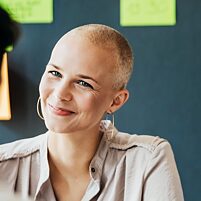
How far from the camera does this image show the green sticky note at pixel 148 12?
1.21 metres

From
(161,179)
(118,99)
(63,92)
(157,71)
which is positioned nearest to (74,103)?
(63,92)

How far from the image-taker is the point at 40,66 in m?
1.28

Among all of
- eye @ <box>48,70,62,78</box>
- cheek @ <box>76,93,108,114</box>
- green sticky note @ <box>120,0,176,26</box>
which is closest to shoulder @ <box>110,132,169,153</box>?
cheek @ <box>76,93,108,114</box>

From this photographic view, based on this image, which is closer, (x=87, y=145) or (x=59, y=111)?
(x=59, y=111)

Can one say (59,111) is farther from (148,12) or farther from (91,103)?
(148,12)

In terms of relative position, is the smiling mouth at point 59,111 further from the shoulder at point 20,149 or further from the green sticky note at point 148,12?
the green sticky note at point 148,12

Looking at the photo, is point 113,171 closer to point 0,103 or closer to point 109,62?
point 109,62

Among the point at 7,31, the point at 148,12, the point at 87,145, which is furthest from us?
the point at 148,12

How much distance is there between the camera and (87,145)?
0.99 meters

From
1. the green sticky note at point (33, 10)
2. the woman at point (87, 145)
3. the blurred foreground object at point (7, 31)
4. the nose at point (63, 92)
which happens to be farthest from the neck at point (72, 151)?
the blurred foreground object at point (7, 31)

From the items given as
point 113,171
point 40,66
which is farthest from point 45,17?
point 113,171

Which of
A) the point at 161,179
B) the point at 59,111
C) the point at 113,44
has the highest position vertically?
the point at 113,44

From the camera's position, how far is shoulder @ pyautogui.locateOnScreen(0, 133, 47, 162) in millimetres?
983

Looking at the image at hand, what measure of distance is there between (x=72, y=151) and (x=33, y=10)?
0.44 meters
